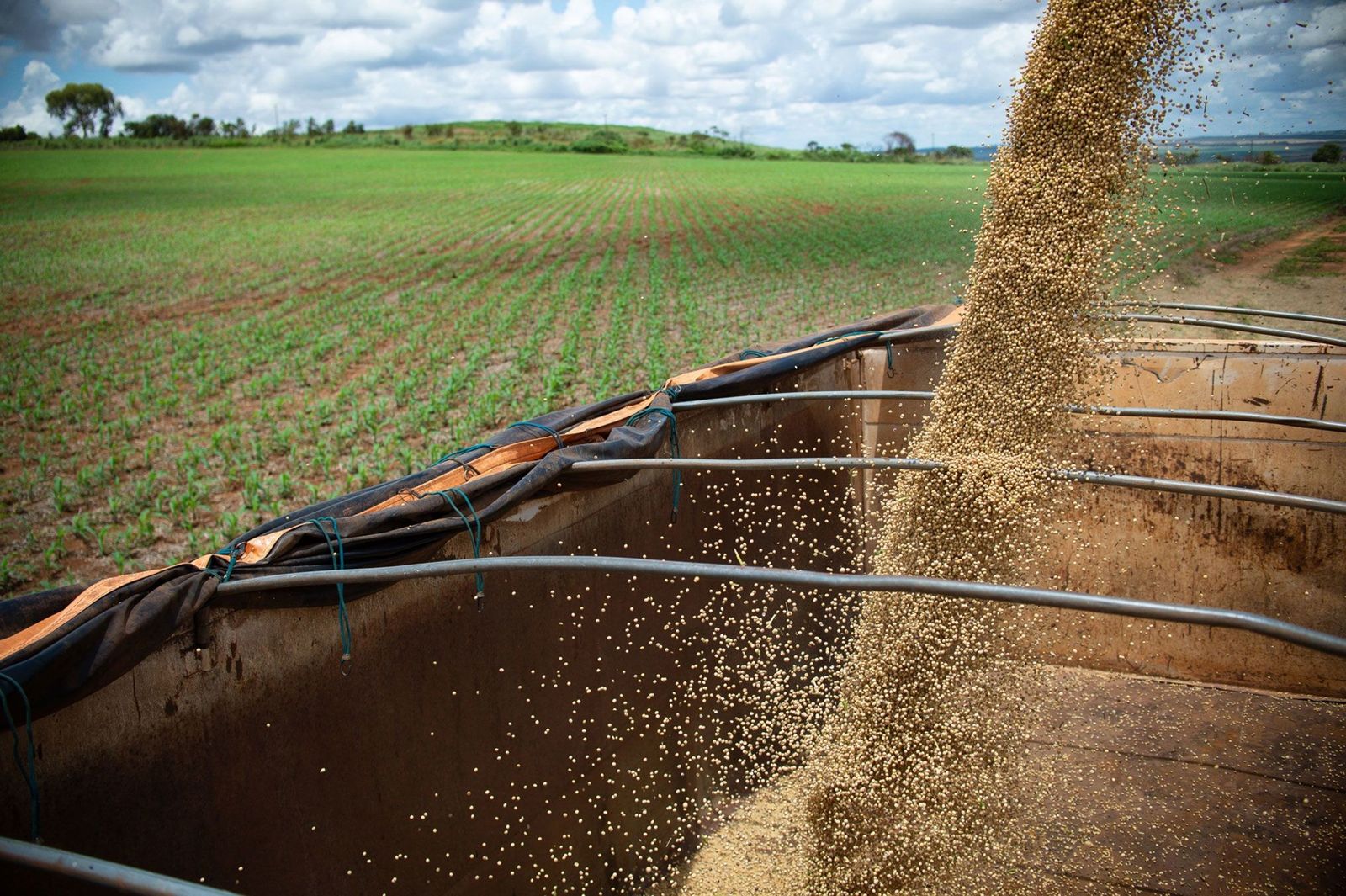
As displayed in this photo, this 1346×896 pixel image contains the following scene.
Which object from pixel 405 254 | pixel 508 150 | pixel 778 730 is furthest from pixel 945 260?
pixel 508 150

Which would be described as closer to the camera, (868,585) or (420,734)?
(868,585)

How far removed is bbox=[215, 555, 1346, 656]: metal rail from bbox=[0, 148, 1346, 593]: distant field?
2096 millimetres

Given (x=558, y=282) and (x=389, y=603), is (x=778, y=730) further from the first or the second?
(x=558, y=282)

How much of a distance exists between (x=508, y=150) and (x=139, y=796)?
5597 centimetres

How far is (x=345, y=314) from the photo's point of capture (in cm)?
1255

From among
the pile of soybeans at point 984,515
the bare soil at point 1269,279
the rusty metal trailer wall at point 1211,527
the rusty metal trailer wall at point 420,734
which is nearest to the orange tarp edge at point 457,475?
the rusty metal trailer wall at point 420,734

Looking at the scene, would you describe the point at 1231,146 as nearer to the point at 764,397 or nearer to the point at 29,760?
the point at 764,397

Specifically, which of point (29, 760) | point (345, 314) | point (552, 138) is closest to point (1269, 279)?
point (345, 314)

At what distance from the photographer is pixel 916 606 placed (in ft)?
10.0

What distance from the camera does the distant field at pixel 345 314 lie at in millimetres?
6469

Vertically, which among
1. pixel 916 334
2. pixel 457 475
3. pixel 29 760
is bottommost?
pixel 29 760

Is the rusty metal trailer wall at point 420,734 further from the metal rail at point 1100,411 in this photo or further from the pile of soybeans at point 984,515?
the pile of soybeans at point 984,515

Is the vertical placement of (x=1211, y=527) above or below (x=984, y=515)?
below

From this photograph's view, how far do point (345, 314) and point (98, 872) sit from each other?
11916mm
